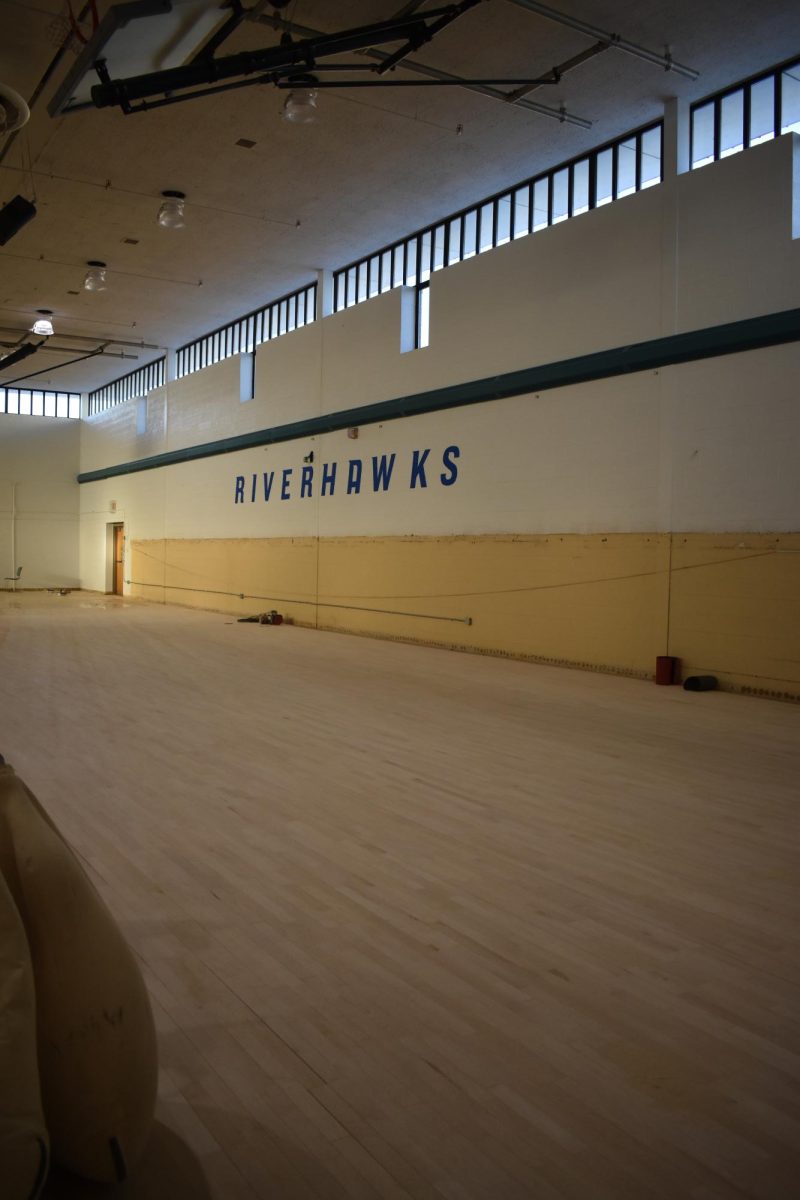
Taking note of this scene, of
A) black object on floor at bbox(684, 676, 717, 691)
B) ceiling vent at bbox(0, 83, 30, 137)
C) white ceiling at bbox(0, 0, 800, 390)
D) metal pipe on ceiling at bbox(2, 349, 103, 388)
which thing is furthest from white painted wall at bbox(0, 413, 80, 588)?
black object on floor at bbox(684, 676, 717, 691)

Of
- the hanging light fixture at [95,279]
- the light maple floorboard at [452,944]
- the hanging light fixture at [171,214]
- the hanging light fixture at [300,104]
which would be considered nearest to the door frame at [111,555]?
the hanging light fixture at [95,279]

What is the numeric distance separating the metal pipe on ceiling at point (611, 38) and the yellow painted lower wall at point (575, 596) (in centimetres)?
447

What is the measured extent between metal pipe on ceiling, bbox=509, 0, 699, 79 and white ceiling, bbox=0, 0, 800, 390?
0.07 metres

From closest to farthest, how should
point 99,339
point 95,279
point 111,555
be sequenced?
point 95,279 < point 99,339 < point 111,555

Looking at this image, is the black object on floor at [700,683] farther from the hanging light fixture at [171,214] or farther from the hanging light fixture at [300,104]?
the hanging light fixture at [171,214]

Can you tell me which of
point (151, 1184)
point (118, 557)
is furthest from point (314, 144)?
point (118, 557)

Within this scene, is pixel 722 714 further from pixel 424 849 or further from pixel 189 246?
pixel 189 246

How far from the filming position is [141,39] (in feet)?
22.9

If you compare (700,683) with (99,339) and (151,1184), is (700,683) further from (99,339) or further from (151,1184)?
(99,339)

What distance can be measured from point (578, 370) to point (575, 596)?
2.61 meters

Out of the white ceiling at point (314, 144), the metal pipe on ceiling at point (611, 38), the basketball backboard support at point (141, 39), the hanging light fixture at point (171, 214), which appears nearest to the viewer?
the basketball backboard support at point (141, 39)

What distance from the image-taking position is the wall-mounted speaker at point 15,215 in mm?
9438

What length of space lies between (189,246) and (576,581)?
8336 millimetres

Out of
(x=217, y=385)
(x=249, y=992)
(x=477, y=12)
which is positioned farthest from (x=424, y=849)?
(x=217, y=385)
